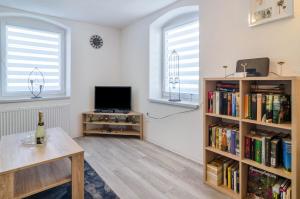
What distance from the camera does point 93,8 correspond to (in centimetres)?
306

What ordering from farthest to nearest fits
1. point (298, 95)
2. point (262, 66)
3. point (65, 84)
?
point (65, 84) → point (262, 66) → point (298, 95)

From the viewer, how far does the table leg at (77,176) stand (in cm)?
172

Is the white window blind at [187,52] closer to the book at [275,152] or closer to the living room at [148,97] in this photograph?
the living room at [148,97]

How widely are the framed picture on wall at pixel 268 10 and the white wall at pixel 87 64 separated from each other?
2.96 metres

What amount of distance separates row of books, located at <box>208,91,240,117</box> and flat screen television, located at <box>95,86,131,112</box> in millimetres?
2084

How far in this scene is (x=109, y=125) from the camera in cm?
407

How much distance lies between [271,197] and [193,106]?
4.31 feet

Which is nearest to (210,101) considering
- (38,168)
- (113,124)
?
(38,168)

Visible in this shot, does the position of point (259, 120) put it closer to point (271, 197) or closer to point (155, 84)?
point (271, 197)

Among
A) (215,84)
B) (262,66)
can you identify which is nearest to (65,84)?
(215,84)

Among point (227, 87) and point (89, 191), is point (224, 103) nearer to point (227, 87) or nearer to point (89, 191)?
point (227, 87)

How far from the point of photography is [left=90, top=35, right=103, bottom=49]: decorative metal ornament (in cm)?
390

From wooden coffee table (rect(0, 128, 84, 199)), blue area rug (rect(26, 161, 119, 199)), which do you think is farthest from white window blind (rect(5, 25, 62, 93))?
blue area rug (rect(26, 161, 119, 199))

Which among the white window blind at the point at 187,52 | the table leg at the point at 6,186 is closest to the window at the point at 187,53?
the white window blind at the point at 187,52
